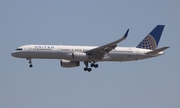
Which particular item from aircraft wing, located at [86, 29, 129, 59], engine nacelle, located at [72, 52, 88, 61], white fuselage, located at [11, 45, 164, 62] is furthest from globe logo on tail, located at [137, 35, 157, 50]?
engine nacelle, located at [72, 52, 88, 61]

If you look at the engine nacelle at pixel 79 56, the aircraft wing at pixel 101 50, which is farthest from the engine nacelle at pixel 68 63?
Result: the aircraft wing at pixel 101 50

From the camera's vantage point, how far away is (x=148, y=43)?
75.8 m

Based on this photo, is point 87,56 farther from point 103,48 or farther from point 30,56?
point 30,56

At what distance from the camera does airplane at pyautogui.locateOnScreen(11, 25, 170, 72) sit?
221ft

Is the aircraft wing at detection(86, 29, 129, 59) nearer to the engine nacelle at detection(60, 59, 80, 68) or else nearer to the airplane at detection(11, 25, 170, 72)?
the airplane at detection(11, 25, 170, 72)

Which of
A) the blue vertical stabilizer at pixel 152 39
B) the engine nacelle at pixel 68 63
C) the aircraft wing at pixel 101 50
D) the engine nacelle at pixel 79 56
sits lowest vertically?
the engine nacelle at pixel 68 63

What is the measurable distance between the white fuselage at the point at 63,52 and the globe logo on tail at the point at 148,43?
3.47m

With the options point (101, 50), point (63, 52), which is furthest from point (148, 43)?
point (63, 52)

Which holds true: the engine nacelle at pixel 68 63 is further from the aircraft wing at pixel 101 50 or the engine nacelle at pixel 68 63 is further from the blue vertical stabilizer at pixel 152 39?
the blue vertical stabilizer at pixel 152 39

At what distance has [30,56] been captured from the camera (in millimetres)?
67438

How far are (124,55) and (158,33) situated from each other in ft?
33.3

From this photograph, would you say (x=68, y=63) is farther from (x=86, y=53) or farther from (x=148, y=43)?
(x=148, y=43)

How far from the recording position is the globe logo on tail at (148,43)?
74.9 meters

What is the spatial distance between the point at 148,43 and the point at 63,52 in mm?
15729
